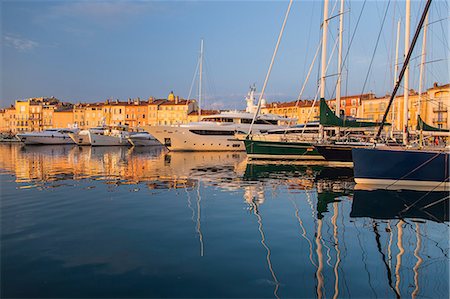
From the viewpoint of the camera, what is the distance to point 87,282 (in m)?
6.67

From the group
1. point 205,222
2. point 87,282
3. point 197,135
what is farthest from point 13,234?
point 197,135

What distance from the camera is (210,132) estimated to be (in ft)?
166

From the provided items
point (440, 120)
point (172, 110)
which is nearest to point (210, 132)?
point (440, 120)

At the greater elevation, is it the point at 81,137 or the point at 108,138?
the point at 81,137

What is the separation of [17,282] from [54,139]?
73.5 meters

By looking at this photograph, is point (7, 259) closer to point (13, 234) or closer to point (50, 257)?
point (50, 257)

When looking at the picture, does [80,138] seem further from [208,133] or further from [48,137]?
[208,133]

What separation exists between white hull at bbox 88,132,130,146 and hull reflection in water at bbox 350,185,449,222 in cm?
5910

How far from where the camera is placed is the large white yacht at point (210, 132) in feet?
164

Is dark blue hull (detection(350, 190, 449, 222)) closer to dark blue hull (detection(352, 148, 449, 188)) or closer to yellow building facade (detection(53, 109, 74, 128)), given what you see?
dark blue hull (detection(352, 148, 449, 188))

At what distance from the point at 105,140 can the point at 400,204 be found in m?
62.7

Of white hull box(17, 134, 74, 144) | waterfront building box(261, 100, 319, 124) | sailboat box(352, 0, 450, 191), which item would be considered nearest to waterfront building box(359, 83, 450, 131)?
waterfront building box(261, 100, 319, 124)

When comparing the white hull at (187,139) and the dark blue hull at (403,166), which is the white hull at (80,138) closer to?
the white hull at (187,139)

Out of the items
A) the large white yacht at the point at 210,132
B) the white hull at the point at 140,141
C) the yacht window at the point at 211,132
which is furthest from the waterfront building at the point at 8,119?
the yacht window at the point at 211,132
